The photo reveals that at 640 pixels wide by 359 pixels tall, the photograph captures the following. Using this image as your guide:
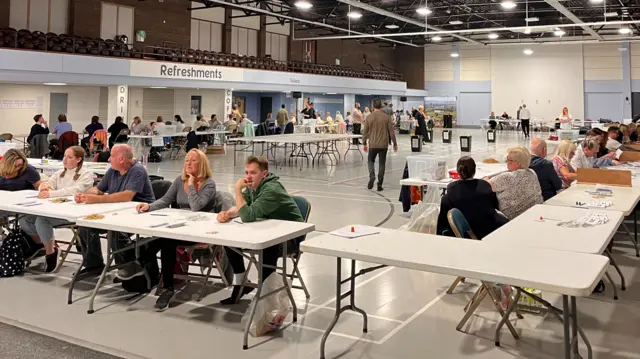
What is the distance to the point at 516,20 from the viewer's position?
2723 centimetres

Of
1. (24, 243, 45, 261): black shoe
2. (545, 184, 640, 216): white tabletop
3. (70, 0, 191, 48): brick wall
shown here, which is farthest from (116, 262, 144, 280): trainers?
(70, 0, 191, 48): brick wall

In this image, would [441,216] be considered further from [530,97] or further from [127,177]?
[530,97]

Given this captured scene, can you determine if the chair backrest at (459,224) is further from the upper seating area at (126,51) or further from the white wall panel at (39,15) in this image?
the white wall panel at (39,15)

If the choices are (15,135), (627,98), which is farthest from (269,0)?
(627,98)

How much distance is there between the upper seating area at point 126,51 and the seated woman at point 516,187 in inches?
563

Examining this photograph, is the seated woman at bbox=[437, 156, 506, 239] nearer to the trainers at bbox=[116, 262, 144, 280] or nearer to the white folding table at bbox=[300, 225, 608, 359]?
the white folding table at bbox=[300, 225, 608, 359]

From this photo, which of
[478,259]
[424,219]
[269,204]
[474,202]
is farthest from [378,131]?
[478,259]

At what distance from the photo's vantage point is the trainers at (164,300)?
4164mm

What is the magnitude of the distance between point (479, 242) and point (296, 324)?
1438mm

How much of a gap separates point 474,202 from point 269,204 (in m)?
1.60

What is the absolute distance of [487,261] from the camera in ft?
9.30

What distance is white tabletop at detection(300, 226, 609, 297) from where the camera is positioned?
2.52 meters

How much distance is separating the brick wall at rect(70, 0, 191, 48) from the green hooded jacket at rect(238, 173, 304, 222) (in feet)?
57.2

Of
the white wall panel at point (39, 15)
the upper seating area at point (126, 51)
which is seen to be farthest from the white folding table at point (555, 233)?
the white wall panel at point (39, 15)
